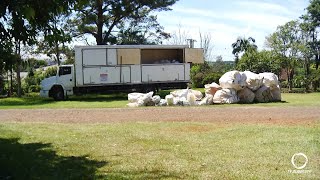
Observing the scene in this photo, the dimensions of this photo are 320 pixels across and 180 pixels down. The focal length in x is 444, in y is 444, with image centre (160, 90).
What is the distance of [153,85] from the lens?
2567 cm

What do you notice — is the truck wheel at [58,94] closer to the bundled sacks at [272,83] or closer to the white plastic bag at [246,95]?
the white plastic bag at [246,95]

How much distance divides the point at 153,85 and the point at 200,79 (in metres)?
11.0

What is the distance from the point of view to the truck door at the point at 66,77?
24906 mm

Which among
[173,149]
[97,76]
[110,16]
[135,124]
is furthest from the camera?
[110,16]

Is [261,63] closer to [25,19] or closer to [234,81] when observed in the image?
[234,81]

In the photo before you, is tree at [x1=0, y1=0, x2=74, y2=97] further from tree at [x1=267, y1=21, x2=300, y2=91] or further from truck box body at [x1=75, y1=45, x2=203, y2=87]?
tree at [x1=267, y1=21, x2=300, y2=91]

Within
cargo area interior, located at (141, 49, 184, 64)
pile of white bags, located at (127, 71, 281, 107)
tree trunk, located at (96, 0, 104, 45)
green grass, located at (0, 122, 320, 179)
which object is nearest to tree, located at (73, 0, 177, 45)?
tree trunk, located at (96, 0, 104, 45)

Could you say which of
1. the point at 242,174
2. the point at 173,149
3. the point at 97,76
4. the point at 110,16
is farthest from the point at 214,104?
the point at 110,16

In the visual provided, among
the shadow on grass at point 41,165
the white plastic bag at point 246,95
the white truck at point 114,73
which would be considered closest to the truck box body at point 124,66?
the white truck at point 114,73

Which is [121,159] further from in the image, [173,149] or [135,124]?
[135,124]

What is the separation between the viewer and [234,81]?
63.2 feet

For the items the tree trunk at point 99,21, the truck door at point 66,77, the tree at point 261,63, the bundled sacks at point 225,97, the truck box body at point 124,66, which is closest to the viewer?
the bundled sacks at point 225,97

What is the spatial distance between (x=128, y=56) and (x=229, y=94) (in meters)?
7.50

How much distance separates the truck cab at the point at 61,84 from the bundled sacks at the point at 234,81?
30.7ft
